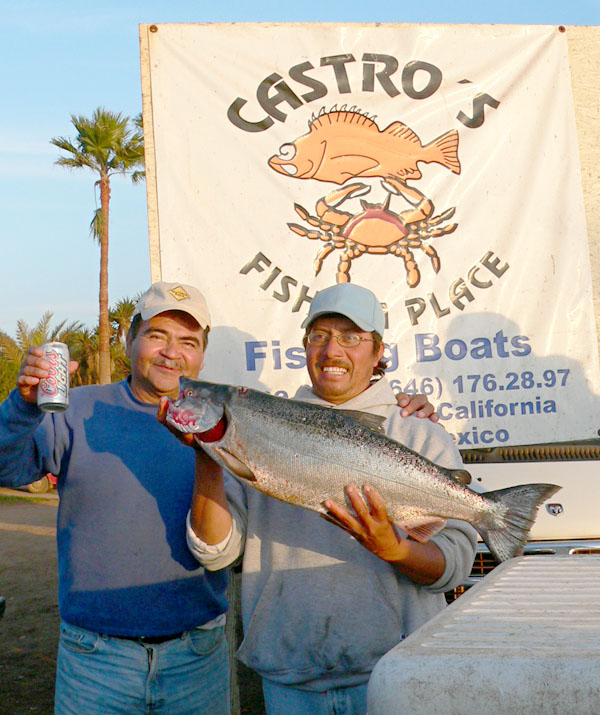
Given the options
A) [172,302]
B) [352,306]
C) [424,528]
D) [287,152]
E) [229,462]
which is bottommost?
[424,528]

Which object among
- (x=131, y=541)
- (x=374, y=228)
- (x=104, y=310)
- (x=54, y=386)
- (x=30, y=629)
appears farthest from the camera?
(x=104, y=310)

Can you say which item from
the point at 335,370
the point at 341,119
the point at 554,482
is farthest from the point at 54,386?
the point at 341,119

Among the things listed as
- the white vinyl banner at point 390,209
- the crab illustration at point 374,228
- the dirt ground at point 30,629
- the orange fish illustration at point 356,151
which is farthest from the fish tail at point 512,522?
the orange fish illustration at point 356,151

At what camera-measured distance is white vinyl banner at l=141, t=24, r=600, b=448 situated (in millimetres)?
5176

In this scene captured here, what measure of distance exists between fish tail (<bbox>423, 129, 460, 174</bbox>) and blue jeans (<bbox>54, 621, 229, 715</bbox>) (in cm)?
336

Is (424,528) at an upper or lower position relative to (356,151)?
lower

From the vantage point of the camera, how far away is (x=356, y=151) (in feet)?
17.5

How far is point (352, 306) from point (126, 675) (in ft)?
5.19

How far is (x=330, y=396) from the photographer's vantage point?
10.2ft

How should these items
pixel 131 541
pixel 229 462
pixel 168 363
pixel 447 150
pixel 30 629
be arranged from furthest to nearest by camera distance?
pixel 30 629 → pixel 447 150 → pixel 168 363 → pixel 131 541 → pixel 229 462

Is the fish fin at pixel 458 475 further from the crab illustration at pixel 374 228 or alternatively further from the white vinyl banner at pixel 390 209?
the crab illustration at pixel 374 228

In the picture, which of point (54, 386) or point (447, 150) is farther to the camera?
point (447, 150)

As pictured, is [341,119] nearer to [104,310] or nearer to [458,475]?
[458,475]

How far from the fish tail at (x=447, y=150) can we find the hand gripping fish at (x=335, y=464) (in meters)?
2.95
